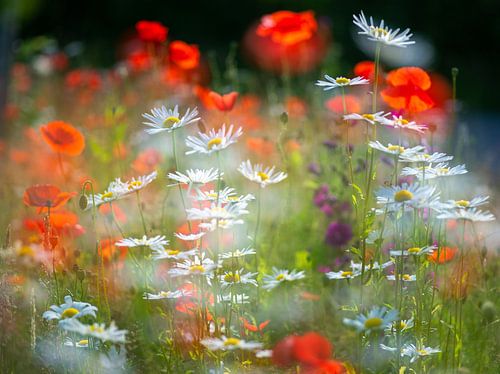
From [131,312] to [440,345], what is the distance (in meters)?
0.89

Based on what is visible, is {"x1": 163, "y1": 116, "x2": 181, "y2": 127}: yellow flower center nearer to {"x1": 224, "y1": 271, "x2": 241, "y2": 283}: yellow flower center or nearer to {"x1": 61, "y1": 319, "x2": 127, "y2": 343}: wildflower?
{"x1": 224, "y1": 271, "x2": 241, "y2": 283}: yellow flower center

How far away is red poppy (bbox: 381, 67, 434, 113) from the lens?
2234 millimetres

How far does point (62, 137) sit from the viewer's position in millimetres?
2738

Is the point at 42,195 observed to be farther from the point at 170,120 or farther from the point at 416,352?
the point at 416,352

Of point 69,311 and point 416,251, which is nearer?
point 69,311

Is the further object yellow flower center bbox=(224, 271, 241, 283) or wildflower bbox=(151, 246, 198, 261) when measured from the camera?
yellow flower center bbox=(224, 271, 241, 283)

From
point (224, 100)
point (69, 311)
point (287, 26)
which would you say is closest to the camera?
point (69, 311)

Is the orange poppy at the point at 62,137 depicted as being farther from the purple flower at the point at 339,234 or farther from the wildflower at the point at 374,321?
the wildflower at the point at 374,321

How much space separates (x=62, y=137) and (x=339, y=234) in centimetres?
99

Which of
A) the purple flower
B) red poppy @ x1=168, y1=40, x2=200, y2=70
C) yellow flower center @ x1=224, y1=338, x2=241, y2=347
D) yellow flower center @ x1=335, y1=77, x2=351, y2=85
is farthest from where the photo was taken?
red poppy @ x1=168, y1=40, x2=200, y2=70

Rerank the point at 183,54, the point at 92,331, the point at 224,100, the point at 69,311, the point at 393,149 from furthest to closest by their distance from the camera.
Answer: the point at 183,54 < the point at 224,100 < the point at 393,149 < the point at 69,311 < the point at 92,331

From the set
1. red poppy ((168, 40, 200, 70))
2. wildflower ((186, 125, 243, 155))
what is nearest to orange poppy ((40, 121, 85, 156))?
red poppy ((168, 40, 200, 70))

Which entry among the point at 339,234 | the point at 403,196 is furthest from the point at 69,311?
the point at 339,234

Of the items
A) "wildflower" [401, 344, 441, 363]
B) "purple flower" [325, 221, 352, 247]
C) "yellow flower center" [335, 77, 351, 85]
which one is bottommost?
"purple flower" [325, 221, 352, 247]
